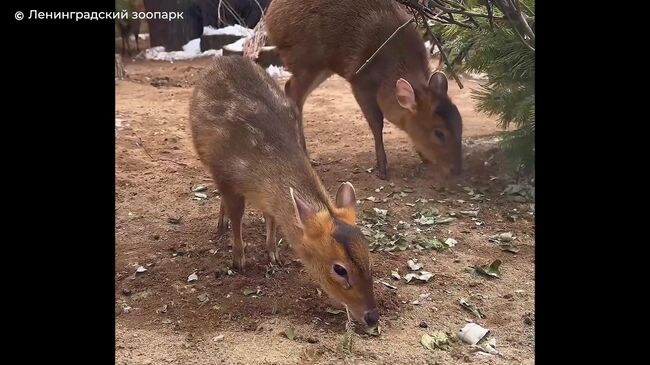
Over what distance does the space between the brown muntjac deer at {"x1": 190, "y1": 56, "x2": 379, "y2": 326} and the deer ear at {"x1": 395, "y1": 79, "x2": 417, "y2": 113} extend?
0.83m

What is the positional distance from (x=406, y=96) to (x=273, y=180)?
1306mm

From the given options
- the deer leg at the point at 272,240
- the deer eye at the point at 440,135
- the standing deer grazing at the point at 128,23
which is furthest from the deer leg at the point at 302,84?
the standing deer grazing at the point at 128,23

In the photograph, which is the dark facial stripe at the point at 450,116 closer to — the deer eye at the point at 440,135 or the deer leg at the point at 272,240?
the deer eye at the point at 440,135

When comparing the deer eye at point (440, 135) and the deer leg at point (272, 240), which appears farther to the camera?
the deer eye at point (440, 135)

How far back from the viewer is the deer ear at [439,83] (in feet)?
11.4

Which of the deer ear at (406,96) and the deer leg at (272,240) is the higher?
the deer ear at (406,96)

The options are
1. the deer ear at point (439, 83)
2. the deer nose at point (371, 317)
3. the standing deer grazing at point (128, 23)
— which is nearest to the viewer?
the standing deer grazing at point (128, 23)

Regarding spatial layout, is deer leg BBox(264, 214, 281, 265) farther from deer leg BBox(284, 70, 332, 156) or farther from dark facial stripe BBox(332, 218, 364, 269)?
deer leg BBox(284, 70, 332, 156)

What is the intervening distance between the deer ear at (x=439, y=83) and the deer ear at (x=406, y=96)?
157 mm
